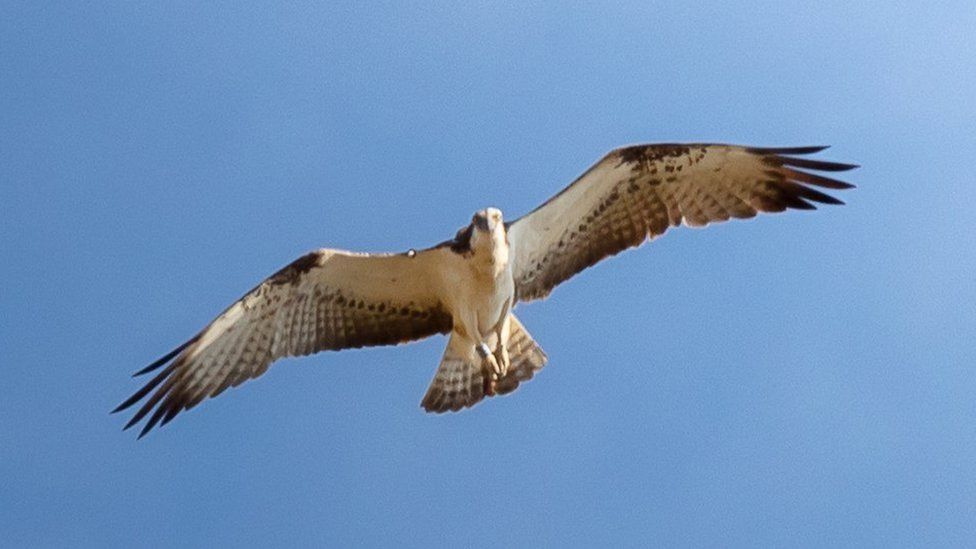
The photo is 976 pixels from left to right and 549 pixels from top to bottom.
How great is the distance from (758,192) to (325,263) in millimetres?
2976

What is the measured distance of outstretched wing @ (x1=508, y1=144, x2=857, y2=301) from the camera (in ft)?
38.4

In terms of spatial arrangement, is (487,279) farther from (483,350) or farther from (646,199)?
(646,199)

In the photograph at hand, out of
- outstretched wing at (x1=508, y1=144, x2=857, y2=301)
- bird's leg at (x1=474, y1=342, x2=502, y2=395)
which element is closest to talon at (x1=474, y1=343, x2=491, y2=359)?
bird's leg at (x1=474, y1=342, x2=502, y2=395)

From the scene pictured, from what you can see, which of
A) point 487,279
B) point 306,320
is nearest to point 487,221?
point 487,279

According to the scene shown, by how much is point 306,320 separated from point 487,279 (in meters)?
1.44

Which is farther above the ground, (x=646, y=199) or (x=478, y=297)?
(x=646, y=199)

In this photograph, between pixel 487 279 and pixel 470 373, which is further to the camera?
pixel 470 373

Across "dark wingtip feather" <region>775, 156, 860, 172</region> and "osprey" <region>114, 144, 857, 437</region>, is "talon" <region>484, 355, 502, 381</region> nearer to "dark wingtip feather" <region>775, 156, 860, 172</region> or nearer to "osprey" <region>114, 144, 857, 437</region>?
"osprey" <region>114, 144, 857, 437</region>

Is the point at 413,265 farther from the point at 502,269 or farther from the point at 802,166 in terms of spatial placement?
the point at 802,166

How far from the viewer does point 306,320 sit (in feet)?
39.7

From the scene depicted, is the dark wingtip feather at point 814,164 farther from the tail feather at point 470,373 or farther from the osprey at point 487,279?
the tail feather at point 470,373

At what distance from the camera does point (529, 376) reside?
11.9 m

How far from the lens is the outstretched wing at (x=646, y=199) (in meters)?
11.7

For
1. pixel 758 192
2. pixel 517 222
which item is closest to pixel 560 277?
pixel 517 222
